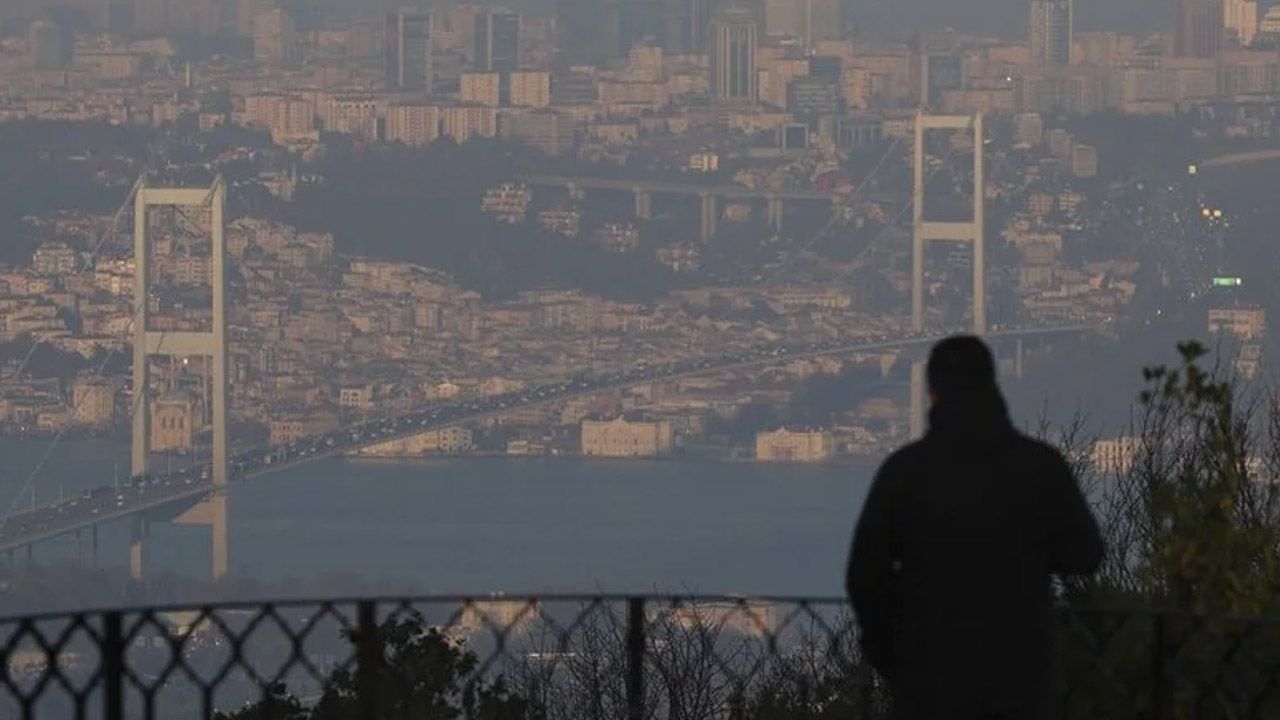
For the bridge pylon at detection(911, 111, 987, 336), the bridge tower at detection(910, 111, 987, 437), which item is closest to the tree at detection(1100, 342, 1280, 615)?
the bridge tower at detection(910, 111, 987, 437)

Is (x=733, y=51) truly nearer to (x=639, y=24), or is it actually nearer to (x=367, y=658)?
(x=639, y=24)

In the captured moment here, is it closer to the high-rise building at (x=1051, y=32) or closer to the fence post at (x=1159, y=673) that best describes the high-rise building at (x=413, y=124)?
the high-rise building at (x=1051, y=32)

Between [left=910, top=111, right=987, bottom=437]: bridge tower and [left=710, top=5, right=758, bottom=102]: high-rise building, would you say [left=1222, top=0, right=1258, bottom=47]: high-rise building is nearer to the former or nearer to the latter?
[left=910, top=111, right=987, bottom=437]: bridge tower

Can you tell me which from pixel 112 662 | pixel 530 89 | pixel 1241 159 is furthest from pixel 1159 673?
pixel 530 89

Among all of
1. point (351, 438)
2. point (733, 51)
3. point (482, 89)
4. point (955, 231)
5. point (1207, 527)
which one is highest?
point (733, 51)

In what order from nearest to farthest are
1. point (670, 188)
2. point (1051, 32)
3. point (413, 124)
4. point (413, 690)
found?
1. point (413, 690)
2. point (670, 188)
3. point (413, 124)
4. point (1051, 32)

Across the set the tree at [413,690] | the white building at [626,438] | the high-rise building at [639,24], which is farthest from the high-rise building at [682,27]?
the tree at [413,690]
